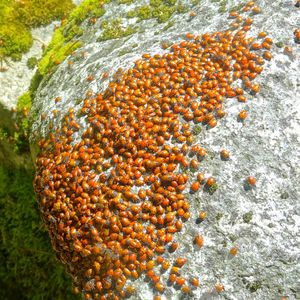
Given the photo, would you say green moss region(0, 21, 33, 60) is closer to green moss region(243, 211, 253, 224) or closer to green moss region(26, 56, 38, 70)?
green moss region(26, 56, 38, 70)

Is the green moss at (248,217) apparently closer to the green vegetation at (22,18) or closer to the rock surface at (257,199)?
the rock surface at (257,199)

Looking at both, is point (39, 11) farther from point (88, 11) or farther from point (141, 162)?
point (141, 162)

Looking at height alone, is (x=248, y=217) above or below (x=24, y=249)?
above

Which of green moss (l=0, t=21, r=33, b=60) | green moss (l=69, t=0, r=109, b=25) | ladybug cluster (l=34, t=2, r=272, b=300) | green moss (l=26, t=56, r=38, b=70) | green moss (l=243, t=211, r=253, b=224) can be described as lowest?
green moss (l=243, t=211, r=253, b=224)

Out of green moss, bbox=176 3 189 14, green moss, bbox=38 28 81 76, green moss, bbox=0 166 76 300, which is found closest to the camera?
green moss, bbox=176 3 189 14

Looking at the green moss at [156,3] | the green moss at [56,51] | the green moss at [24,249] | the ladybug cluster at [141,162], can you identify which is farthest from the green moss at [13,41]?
the ladybug cluster at [141,162]

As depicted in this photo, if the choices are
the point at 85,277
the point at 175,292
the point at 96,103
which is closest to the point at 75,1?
the point at 96,103

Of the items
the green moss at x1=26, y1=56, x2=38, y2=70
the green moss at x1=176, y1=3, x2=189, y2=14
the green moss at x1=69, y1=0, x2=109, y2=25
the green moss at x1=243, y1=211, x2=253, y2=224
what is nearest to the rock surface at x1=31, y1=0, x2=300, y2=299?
the green moss at x1=243, y1=211, x2=253, y2=224

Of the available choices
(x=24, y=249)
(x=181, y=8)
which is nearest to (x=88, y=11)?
(x=181, y=8)
